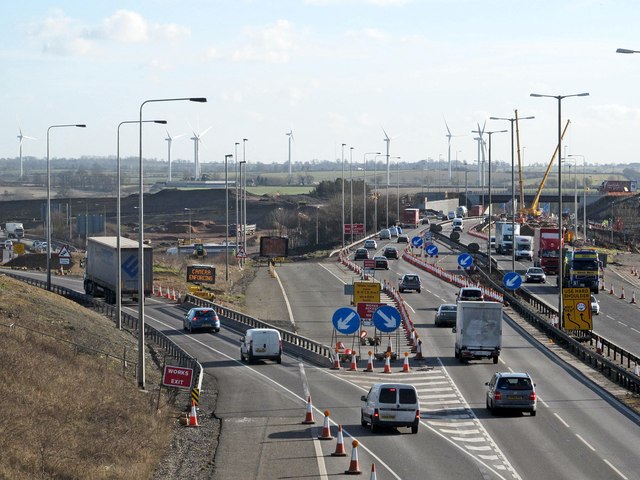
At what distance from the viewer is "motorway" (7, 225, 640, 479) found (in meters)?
25.9

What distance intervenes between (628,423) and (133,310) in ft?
128

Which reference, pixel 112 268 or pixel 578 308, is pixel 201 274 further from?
pixel 578 308

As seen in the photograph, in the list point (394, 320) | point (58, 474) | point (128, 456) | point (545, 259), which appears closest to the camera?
point (58, 474)

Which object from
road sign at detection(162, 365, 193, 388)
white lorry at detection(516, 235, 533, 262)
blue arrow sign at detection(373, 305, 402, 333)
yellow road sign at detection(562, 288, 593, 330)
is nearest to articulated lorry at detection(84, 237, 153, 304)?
blue arrow sign at detection(373, 305, 402, 333)

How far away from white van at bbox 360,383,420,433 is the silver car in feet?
13.9

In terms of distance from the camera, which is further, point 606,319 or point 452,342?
point 606,319

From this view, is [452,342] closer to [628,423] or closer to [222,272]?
[628,423]

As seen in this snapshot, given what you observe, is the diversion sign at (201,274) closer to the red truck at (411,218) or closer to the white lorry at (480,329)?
the white lorry at (480,329)

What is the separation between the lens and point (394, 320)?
4100 cm

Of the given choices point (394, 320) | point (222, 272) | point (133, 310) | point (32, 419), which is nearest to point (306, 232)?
point (222, 272)

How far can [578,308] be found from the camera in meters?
49.6

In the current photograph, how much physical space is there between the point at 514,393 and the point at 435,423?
2.59 meters

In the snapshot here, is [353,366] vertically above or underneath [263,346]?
underneath

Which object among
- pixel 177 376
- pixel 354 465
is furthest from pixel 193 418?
pixel 354 465
